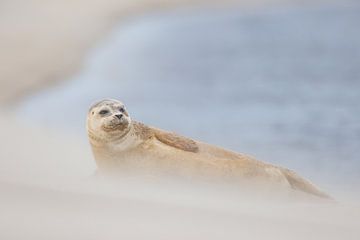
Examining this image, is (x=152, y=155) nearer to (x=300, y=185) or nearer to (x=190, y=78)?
(x=300, y=185)

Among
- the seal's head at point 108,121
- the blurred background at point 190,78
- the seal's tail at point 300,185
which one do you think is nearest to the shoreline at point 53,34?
the blurred background at point 190,78

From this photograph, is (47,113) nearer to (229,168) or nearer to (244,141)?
(244,141)

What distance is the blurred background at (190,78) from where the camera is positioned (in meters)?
7.71

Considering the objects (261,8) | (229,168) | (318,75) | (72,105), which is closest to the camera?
(229,168)

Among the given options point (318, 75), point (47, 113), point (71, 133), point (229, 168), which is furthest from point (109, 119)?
point (318, 75)

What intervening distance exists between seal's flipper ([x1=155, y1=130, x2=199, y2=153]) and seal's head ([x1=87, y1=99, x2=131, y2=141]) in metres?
0.21

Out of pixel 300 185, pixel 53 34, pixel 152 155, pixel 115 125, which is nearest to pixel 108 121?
pixel 115 125

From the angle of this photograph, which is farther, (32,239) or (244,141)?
(244,141)

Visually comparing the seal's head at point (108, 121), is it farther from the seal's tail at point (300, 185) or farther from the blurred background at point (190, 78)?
the seal's tail at point (300, 185)

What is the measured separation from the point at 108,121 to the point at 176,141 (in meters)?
0.41

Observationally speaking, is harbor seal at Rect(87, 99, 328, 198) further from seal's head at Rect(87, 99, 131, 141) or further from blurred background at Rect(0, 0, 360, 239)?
blurred background at Rect(0, 0, 360, 239)

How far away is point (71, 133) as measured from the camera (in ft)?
27.5

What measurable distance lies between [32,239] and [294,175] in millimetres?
2367

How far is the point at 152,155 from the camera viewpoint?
530 cm
